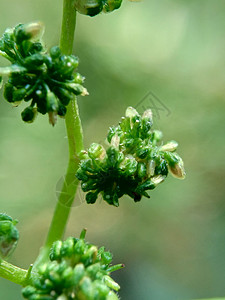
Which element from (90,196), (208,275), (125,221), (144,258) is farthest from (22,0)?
(90,196)

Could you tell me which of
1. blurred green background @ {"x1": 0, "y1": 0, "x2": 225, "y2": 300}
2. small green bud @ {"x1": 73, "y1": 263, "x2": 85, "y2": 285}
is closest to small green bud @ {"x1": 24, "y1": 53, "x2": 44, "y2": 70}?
small green bud @ {"x1": 73, "y1": 263, "x2": 85, "y2": 285}

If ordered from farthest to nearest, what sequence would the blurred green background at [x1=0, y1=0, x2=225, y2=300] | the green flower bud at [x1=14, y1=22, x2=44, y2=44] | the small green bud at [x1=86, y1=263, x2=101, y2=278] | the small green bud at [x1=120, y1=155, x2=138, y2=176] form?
the blurred green background at [x1=0, y1=0, x2=225, y2=300], the small green bud at [x1=120, y1=155, x2=138, y2=176], the green flower bud at [x1=14, y1=22, x2=44, y2=44], the small green bud at [x1=86, y1=263, x2=101, y2=278]

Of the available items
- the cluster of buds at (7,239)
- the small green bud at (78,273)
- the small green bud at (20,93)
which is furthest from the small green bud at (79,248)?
the small green bud at (20,93)

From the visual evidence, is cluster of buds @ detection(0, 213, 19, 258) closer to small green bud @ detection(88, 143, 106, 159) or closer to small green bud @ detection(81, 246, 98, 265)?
small green bud @ detection(81, 246, 98, 265)

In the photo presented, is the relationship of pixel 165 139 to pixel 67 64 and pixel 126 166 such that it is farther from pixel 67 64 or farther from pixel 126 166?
pixel 67 64

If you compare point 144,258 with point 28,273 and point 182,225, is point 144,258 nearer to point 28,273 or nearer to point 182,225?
point 182,225

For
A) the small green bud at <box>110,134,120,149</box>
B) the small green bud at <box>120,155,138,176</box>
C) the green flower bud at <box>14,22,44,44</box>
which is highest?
the green flower bud at <box>14,22,44,44</box>
